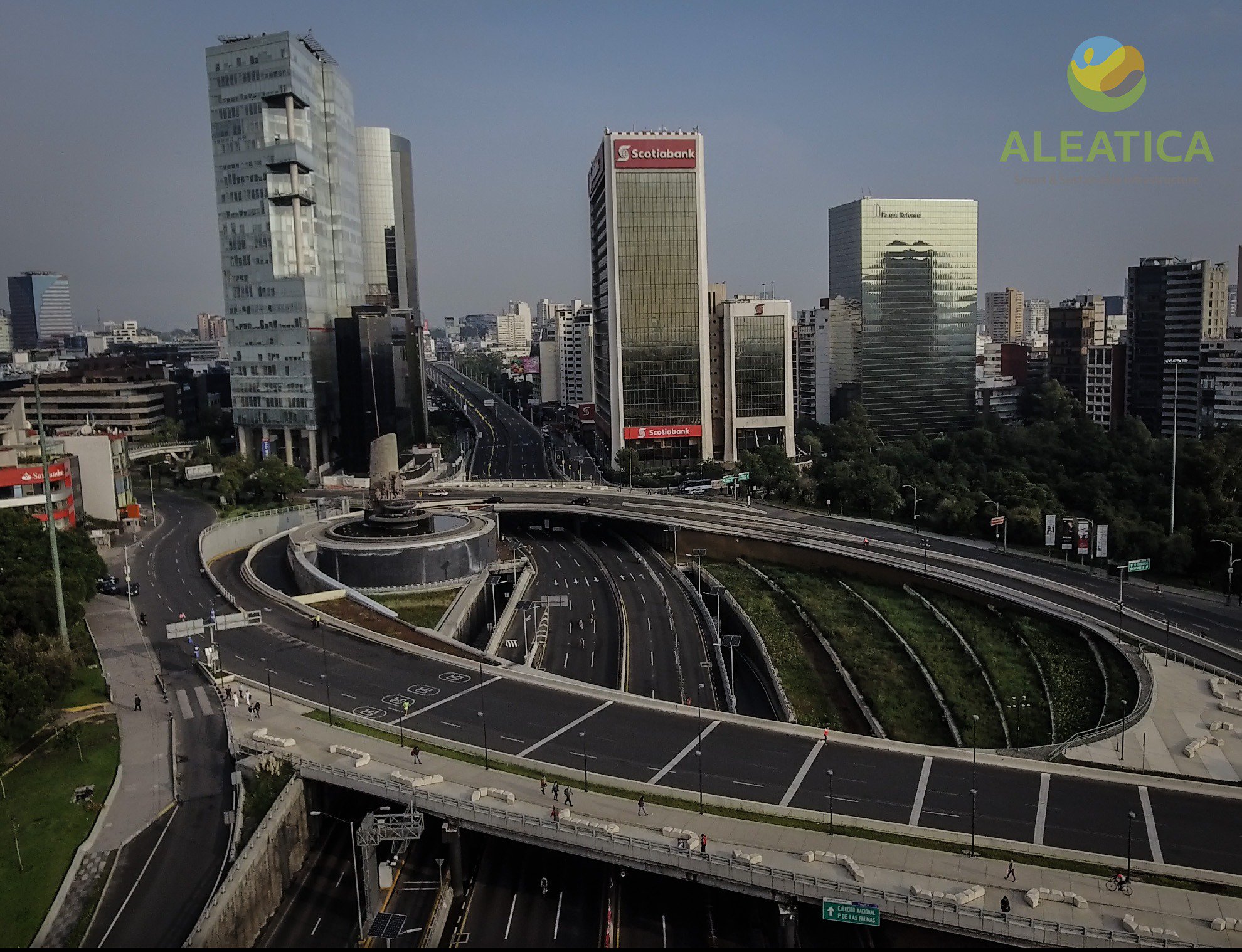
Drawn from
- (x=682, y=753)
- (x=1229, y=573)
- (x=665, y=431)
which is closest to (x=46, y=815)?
(x=682, y=753)

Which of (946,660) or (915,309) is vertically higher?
(915,309)

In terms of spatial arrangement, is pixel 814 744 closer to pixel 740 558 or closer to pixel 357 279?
pixel 740 558

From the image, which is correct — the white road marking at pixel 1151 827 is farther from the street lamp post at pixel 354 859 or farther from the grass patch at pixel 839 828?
the street lamp post at pixel 354 859

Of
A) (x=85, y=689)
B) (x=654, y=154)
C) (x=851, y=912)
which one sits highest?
(x=654, y=154)

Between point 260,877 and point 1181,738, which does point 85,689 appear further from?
point 1181,738

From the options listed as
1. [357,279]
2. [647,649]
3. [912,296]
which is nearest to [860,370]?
[912,296]

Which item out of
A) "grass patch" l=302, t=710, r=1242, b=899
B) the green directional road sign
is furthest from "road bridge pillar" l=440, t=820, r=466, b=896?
the green directional road sign
